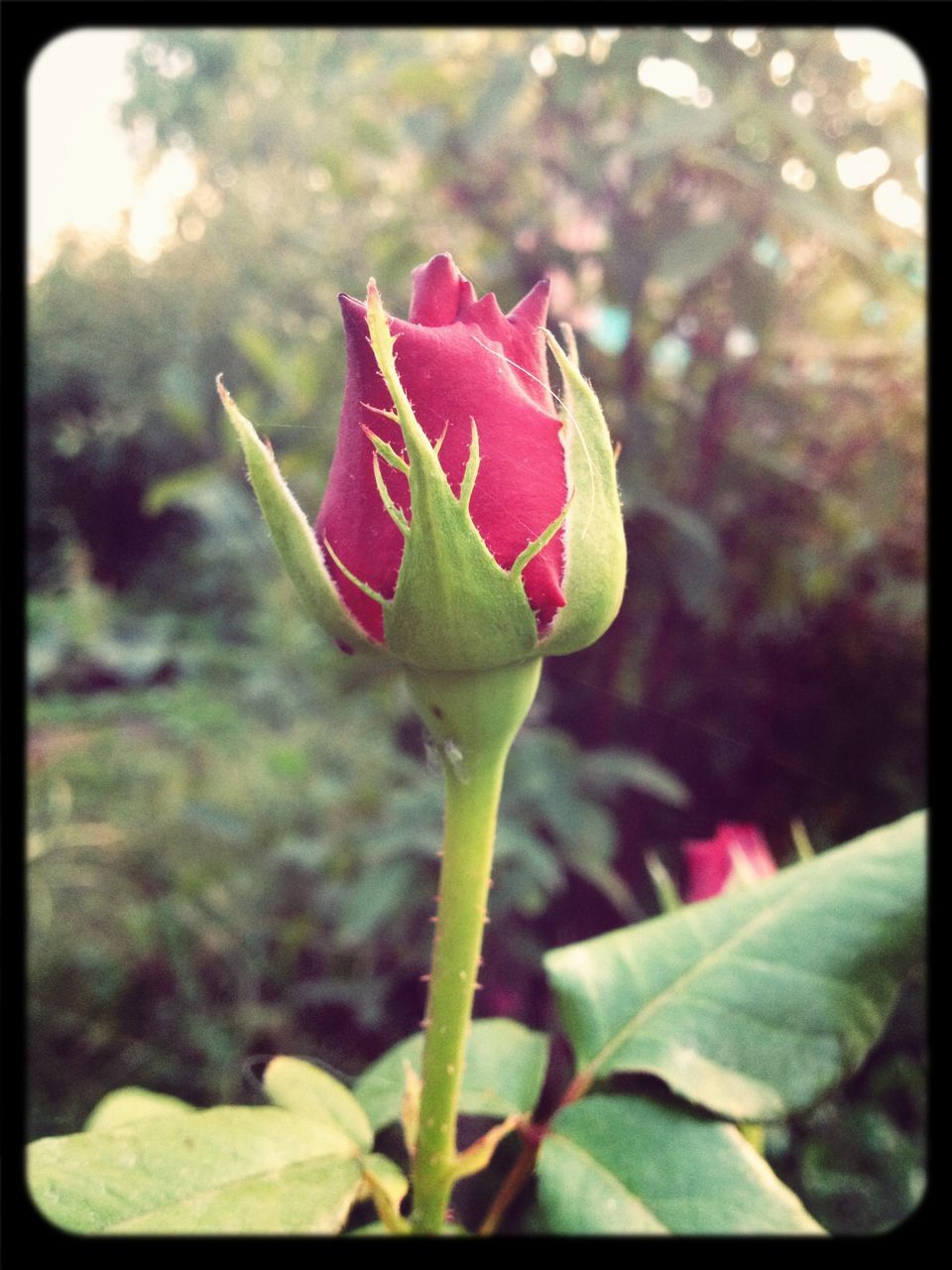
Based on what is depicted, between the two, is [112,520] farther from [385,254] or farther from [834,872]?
[834,872]

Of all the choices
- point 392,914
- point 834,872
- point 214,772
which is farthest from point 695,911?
point 214,772

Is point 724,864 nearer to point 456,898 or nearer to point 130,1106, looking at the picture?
point 456,898

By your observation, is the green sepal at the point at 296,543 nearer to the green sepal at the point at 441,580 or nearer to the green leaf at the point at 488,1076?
the green sepal at the point at 441,580

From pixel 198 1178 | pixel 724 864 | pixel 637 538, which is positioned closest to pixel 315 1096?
pixel 198 1178

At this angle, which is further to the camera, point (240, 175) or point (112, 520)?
point (240, 175)

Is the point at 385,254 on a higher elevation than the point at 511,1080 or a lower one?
higher

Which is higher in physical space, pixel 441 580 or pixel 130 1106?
pixel 441 580
